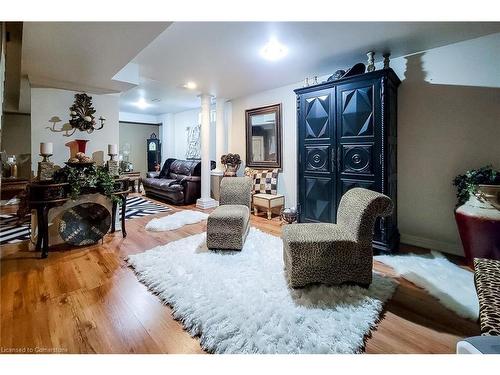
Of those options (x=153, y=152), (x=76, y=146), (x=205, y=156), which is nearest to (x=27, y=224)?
(x=76, y=146)

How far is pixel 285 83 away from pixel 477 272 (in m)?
3.55

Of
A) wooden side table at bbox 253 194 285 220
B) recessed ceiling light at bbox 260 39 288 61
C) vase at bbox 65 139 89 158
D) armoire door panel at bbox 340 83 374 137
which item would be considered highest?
recessed ceiling light at bbox 260 39 288 61

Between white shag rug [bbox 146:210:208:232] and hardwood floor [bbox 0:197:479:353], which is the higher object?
white shag rug [bbox 146:210:208:232]

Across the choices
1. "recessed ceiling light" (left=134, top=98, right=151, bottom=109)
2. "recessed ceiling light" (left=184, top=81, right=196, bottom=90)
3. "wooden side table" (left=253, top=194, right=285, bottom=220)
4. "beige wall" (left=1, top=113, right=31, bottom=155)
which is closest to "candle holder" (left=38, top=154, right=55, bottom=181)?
"recessed ceiling light" (left=184, top=81, right=196, bottom=90)

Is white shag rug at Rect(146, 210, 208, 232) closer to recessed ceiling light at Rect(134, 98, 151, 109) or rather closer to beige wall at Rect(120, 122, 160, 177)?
recessed ceiling light at Rect(134, 98, 151, 109)

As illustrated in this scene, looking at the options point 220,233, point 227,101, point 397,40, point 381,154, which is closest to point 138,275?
point 220,233

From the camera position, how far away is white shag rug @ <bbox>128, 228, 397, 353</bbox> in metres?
1.29

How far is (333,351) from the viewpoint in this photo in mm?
1229

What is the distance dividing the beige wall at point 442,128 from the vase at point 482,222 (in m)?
0.49

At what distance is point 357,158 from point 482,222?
47.5 inches

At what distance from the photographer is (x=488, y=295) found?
1.06m

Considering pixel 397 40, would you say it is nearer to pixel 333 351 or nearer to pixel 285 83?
pixel 285 83

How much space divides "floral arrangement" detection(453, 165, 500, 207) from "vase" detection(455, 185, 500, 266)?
0.06 m

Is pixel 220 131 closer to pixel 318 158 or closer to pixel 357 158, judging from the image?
pixel 318 158
